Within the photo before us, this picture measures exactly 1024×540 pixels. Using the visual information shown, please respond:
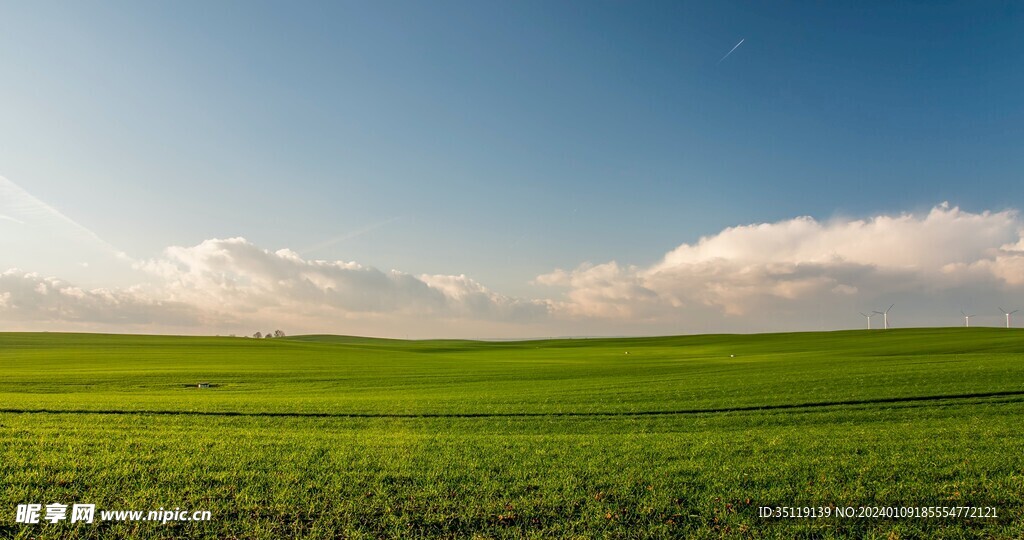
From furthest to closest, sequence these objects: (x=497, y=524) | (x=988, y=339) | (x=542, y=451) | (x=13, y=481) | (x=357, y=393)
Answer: (x=988, y=339) → (x=357, y=393) → (x=542, y=451) → (x=13, y=481) → (x=497, y=524)

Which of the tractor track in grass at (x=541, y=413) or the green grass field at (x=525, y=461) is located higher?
the green grass field at (x=525, y=461)

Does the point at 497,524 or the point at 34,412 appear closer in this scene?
the point at 497,524

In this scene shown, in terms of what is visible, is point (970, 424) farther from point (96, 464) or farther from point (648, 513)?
point (96, 464)

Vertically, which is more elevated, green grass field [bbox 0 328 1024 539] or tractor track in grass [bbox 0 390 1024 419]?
green grass field [bbox 0 328 1024 539]

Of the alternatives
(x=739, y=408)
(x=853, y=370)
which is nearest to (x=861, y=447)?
(x=739, y=408)

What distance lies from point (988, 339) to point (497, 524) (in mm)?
81117

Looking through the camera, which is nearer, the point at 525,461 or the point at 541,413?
the point at 525,461

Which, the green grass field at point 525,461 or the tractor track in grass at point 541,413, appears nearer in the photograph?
the green grass field at point 525,461

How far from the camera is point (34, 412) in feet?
59.9

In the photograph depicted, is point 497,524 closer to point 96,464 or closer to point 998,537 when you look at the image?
point 998,537

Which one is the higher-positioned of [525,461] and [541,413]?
[525,461]

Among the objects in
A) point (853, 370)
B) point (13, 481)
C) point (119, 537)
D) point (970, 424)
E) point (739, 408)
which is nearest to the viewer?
point (119, 537)

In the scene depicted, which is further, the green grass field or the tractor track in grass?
the tractor track in grass

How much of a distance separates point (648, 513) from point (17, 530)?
382 inches
